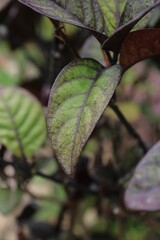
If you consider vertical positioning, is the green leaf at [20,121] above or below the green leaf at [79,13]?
below

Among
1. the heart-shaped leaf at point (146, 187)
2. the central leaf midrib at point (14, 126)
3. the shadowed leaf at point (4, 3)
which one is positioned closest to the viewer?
the heart-shaped leaf at point (146, 187)

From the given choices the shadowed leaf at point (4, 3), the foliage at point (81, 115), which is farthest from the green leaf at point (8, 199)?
the shadowed leaf at point (4, 3)

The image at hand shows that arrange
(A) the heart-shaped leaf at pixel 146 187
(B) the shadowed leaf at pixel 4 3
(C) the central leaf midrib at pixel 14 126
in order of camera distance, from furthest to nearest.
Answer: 1. (B) the shadowed leaf at pixel 4 3
2. (C) the central leaf midrib at pixel 14 126
3. (A) the heart-shaped leaf at pixel 146 187

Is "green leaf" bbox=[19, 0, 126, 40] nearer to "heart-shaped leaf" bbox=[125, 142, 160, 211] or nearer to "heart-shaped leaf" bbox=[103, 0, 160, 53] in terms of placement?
"heart-shaped leaf" bbox=[103, 0, 160, 53]

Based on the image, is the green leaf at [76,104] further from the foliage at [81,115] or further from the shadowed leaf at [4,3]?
the shadowed leaf at [4,3]

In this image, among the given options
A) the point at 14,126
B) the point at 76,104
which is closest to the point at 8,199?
the point at 14,126

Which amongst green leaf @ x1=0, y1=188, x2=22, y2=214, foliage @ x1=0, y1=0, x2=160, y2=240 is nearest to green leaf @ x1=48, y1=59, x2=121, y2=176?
foliage @ x1=0, y1=0, x2=160, y2=240

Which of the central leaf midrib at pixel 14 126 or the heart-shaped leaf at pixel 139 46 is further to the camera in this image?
the central leaf midrib at pixel 14 126

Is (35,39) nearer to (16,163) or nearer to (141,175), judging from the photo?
(16,163)
